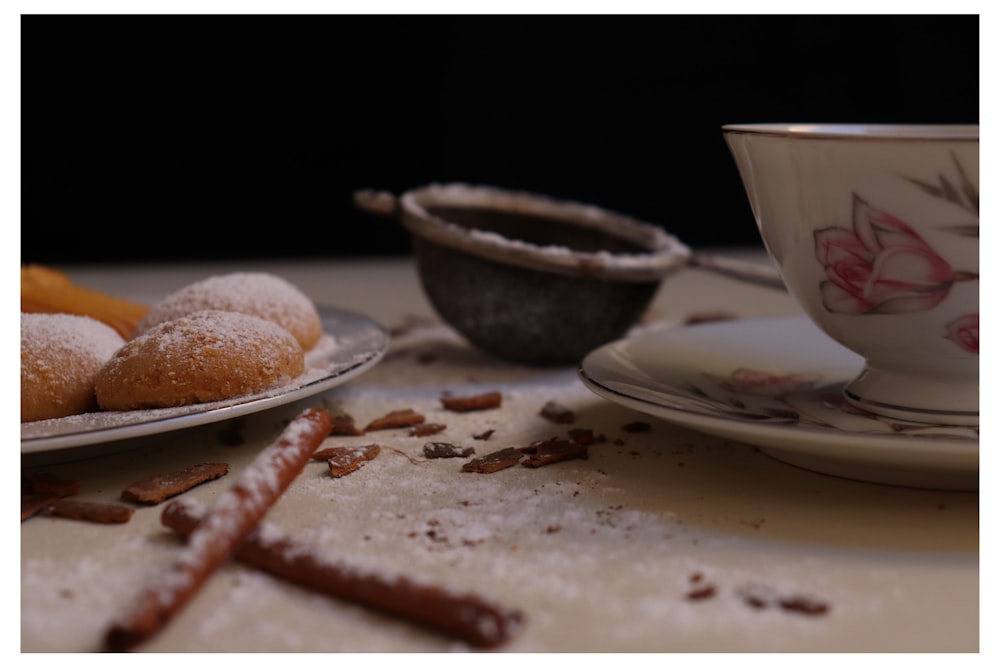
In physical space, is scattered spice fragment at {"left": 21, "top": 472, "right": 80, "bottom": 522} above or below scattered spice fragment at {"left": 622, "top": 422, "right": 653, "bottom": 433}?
below

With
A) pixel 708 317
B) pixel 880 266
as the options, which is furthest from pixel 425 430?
pixel 708 317

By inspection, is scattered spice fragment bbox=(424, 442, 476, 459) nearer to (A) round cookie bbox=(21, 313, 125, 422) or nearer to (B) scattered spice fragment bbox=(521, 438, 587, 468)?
(B) scattered spice fragment bbox=(521, 438, 587, 468)

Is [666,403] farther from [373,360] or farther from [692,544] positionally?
[373,360]

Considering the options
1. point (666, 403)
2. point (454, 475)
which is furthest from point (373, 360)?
point (666, 403)

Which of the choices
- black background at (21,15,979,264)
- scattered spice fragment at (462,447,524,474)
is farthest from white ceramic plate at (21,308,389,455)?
black background at (21,15,979,264)

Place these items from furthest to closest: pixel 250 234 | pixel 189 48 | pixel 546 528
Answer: pixel 250 234, pixel 189 48, pixel 546 528

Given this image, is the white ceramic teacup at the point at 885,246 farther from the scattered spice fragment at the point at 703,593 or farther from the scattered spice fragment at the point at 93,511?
the scattered spice fragment at the point at 93,511

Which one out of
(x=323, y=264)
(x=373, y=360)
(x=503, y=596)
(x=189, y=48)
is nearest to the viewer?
(x=503, y=596)
